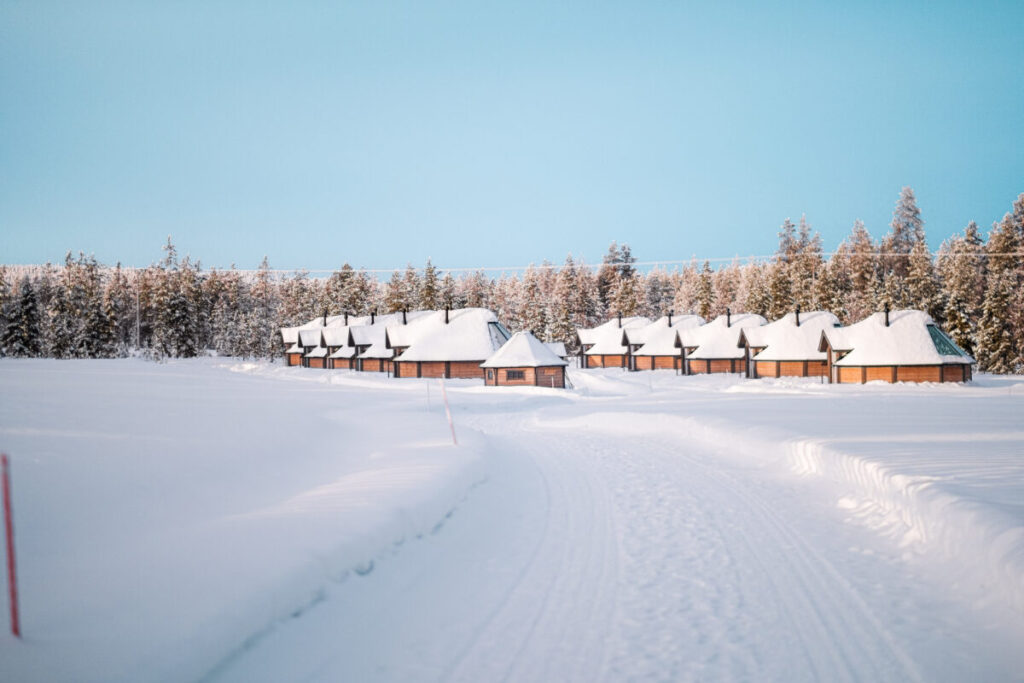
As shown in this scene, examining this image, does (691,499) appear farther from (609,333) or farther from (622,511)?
(609,333)

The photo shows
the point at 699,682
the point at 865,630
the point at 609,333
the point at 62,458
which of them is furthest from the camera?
the point at 609,333

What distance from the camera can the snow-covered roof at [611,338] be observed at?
6900 centimetres

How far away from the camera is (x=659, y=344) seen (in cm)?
6366

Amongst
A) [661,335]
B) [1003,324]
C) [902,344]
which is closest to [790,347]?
[902,344]

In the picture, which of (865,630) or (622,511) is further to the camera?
(622,511)

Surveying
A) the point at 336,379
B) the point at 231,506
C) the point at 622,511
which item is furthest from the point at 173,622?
the point at 336,379

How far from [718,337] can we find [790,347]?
28.5 ft

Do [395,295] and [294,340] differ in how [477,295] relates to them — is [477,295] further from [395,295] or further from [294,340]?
[294,340]

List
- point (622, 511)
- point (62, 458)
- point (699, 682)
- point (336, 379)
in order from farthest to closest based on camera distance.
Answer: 1. point (336, 379)
2. point (622, 511)
3. point (62, 458)
4. point (699, 682)

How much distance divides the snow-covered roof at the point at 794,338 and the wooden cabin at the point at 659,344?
10.5 meters

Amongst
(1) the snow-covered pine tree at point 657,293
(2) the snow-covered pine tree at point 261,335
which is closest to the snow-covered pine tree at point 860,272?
(1) the snow-covered pine tree at point 657,293

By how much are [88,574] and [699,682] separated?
4821 mm

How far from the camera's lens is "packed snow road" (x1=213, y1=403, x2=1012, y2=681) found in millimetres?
4176

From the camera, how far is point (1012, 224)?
178ft
